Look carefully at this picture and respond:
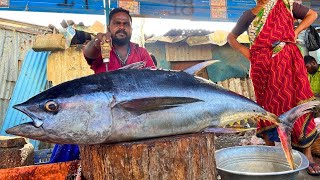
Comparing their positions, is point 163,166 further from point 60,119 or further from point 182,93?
point 60,119

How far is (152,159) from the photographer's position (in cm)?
174

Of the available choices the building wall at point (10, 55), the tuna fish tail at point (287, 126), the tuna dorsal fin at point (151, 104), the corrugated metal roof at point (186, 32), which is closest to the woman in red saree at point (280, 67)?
the tuna fish tail at point (287, 126)

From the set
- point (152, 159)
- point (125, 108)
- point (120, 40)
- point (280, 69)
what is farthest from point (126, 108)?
point (280, 69)

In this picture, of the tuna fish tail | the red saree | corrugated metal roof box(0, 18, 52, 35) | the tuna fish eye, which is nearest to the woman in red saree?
the red saree

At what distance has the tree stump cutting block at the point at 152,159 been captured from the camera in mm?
1699

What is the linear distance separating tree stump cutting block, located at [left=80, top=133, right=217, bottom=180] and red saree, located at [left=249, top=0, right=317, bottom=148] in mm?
1623

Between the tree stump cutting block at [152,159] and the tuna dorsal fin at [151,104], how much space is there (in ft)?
0.67

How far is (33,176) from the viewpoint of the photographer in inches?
83.3

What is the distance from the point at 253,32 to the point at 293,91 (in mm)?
827

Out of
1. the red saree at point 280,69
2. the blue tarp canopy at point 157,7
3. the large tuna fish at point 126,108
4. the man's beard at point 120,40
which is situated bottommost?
the large tuna fish at point 126,108

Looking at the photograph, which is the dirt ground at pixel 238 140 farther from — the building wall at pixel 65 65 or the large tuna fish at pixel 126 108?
the building wall at pixel 65 65

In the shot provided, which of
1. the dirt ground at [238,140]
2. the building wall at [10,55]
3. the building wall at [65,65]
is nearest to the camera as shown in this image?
the dirt ground at [238,140]

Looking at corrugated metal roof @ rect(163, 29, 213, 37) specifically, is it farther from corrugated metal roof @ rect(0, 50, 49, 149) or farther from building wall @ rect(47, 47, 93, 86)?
corrugated metal roof @ rect(0, 50, 49, 149)

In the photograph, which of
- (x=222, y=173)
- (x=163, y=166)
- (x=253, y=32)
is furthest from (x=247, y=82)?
(x=163, y=166)
